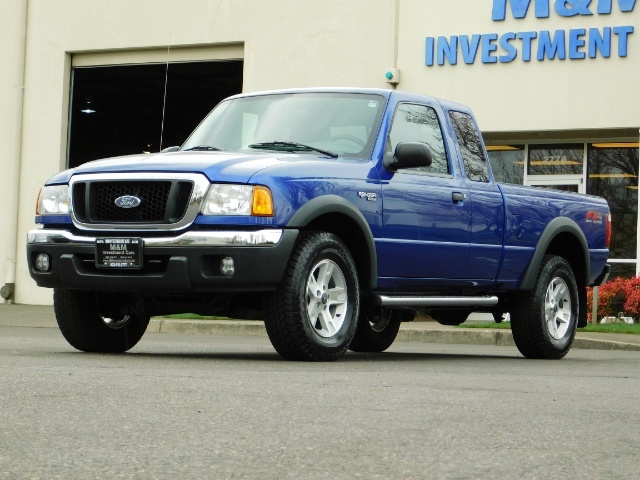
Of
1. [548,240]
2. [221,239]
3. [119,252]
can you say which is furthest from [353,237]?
[548,240]

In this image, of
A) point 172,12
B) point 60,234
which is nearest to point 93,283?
point 60,234

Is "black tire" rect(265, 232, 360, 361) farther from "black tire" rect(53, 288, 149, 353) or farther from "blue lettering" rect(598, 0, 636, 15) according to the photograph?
"blue lettering" rect(598, 0, 636, 15)

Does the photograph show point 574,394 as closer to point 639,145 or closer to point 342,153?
point 342,153

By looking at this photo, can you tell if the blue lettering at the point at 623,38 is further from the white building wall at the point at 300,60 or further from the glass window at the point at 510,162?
the glass window at the point at 510,162

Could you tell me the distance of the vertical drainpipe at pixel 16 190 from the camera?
24.6 meters

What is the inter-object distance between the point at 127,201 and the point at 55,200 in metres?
0.69

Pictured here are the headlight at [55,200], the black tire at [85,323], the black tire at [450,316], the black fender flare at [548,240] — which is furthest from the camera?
the black tire at [450,316]

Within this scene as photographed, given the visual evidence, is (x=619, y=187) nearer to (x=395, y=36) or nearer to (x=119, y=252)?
(x=395, y=36)

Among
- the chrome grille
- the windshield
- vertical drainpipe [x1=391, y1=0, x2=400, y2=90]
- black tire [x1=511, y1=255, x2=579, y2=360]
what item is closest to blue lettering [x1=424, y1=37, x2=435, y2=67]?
vertical drainpipe [x1=391, y1=0, x2=400, y2=90]

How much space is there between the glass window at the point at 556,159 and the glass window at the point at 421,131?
11.6 metres

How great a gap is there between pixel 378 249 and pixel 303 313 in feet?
3.32

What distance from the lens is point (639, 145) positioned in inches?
830

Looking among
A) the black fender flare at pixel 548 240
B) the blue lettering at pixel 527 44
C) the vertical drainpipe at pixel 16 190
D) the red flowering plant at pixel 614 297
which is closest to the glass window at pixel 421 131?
the black fender flare at pixel 548 240

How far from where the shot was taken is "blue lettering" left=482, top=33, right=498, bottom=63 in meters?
21.5
